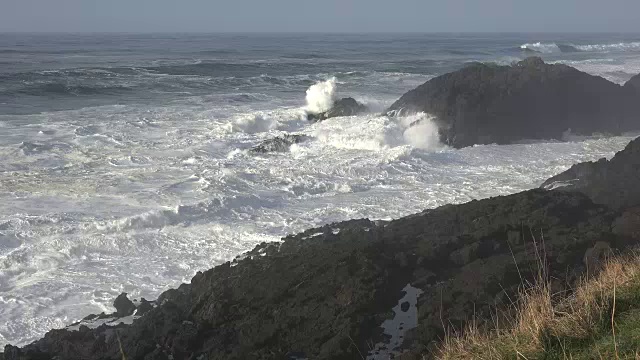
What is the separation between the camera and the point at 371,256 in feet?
26.1

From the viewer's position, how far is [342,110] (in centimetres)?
2395

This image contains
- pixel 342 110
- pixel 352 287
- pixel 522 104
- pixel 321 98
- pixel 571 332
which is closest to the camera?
pixel 571 332

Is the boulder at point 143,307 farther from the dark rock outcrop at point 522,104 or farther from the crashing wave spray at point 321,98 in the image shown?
the crashing wave spray at point 321,98

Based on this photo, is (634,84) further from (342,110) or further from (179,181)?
(179,181)

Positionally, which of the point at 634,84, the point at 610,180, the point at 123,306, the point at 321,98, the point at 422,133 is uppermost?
the point at 634,84

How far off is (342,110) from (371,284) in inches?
674

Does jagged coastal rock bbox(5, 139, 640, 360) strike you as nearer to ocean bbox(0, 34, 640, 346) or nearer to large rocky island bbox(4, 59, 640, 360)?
large rocky island bbox(4, 59, 640, 360)

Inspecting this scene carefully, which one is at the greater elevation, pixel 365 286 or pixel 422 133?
pixel 365 286

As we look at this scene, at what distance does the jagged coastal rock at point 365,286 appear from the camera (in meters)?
6.49

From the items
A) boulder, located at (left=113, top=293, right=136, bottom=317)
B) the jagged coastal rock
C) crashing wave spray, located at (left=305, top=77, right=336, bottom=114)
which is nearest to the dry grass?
the jagged coastal rock

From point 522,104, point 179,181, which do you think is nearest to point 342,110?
point 522,104

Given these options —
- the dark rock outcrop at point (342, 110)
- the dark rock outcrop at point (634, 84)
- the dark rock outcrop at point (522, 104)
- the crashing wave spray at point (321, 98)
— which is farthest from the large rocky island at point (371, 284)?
the crashing wave spray at point (321, 98)

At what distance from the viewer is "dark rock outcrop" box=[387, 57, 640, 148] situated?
19.6 meters

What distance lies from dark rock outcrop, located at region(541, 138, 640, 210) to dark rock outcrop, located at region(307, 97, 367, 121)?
475 inches
